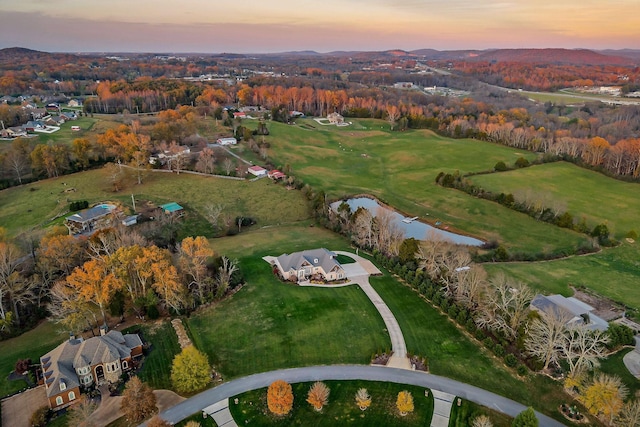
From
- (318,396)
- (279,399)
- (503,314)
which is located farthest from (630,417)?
(279,399)

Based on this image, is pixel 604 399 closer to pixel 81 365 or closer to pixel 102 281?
pixel 81 365

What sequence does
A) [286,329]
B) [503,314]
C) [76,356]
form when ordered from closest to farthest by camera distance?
[76,356] → [503,314] → [286,329]

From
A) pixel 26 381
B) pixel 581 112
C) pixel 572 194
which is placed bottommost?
pixel 26 381

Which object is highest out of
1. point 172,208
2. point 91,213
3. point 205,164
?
point 205,164

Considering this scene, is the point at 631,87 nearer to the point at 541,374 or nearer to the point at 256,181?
the point at 256,181

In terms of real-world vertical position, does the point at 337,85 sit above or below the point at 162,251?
above

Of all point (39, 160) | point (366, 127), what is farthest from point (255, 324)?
point (366, 127)

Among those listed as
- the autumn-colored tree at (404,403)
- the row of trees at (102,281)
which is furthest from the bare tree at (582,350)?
the row of trees at (102,281)
